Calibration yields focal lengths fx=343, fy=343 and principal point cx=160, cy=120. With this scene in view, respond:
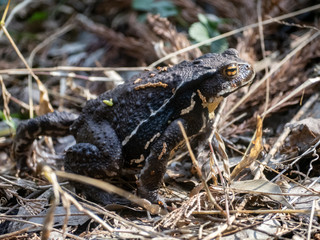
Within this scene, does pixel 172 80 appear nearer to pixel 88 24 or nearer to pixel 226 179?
pixel 226 179

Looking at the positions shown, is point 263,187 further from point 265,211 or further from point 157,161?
point 157,161

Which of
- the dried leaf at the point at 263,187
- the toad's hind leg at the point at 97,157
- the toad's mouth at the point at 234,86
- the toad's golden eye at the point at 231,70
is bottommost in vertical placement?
the dried leaf at the point at 263,187

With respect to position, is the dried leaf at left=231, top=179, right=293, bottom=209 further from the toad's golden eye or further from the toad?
the toad's golden eye

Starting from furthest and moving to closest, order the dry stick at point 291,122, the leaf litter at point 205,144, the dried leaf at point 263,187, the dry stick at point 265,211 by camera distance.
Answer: the dry stick at point 291,122
the dried leaf at point 263,187
the leaf litter at point 205,144
the dry stick at point 265,211

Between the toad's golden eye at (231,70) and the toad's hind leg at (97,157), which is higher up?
the toad's golden eye at (231,70)

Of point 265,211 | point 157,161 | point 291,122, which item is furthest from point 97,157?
point 291,122

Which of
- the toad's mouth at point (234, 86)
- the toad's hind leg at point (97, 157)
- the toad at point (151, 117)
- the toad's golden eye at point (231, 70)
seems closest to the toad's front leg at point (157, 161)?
the toad at point (151, 117)

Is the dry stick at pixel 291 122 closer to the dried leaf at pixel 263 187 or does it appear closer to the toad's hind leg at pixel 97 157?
the dried leaf at pixel 263 187

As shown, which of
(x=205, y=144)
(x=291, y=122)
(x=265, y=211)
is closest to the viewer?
(x=265, y=211)

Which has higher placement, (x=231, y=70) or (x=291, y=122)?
(x=231, y=70)
